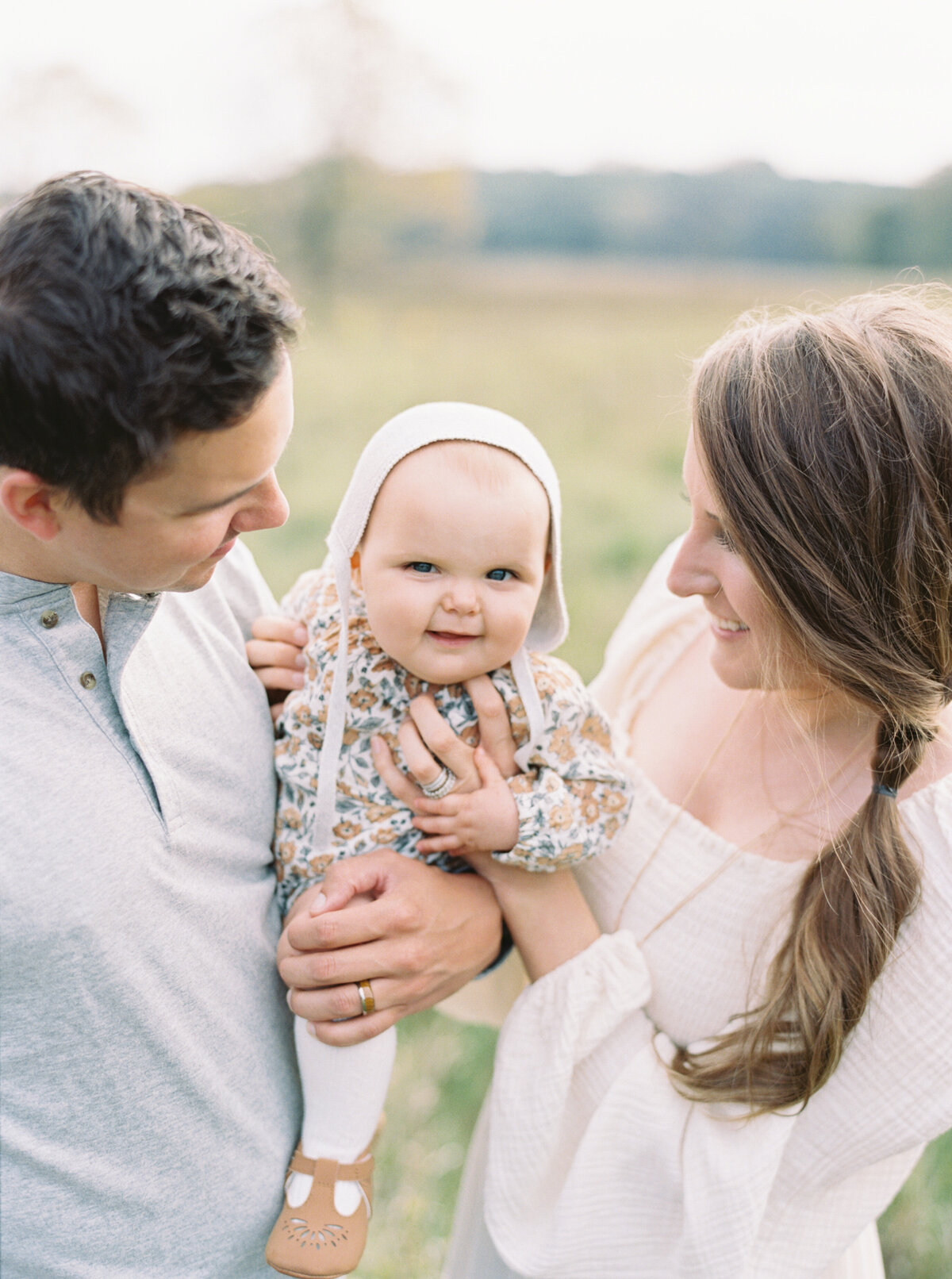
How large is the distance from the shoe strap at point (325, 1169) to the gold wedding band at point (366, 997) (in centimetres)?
28

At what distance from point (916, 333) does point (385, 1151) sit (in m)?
2.89

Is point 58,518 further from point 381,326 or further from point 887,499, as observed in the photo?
point 381,326

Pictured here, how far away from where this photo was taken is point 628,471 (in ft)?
26.9

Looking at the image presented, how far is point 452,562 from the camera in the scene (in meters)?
1.76

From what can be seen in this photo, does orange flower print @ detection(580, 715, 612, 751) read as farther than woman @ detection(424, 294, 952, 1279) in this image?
Yes

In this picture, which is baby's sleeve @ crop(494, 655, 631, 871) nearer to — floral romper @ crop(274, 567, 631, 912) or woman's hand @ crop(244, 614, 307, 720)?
floral romper @ crop(274, 567, 631, 912)

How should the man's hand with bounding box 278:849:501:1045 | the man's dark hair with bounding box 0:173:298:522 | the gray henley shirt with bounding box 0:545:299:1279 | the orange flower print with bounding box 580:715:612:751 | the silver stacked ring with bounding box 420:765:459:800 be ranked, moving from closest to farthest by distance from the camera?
1. the man's dark hair with bounding box 0:173:298:522
2. the gray henley shirt with bounding box 0:545:299:1279
3. the man's hand with bounding box 278:849:501:1045
4. the silver stacked ring with bounding box 420:765:459:800
5. the orange flower print with bounding box 580:715:612:751

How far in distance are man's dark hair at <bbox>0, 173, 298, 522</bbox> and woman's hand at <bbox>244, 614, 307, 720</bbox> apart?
641mm

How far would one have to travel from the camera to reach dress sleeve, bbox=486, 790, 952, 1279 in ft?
5.30

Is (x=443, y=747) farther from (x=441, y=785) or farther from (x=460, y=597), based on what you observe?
(x=460, y=597)

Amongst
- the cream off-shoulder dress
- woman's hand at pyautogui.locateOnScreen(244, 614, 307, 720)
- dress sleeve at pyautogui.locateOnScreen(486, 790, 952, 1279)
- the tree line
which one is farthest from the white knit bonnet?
the tree line

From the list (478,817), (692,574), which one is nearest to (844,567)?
(692,574)

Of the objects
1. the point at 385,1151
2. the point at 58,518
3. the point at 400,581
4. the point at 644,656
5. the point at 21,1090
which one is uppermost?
the point at 58,518

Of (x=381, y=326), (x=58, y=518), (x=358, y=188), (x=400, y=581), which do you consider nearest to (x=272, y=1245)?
(x=400, y=581)
